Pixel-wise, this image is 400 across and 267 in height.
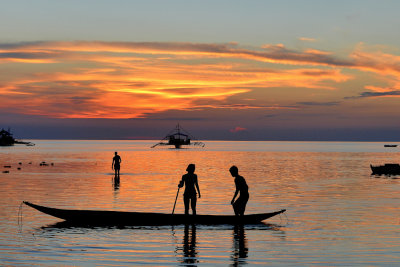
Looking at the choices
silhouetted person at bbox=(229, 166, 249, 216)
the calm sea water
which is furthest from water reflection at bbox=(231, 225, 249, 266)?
silhouetted person at bbox=(229, 166, 249, 216)

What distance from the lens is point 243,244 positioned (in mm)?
19188

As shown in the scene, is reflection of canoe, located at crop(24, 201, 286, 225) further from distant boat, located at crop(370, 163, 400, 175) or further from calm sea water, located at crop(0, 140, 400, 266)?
distant boat, located at crop(370, 163, 400, 175)

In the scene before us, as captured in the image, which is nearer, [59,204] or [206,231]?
[206,231]

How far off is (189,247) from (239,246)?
1.68m

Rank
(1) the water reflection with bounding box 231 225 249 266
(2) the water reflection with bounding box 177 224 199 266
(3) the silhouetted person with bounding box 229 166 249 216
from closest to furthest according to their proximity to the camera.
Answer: (2) the water reflection with bounding box 177 224 199 266 < (1) the water reflection with bounding box 231 225 249 266 < (3) the silhouetted person with bounding box 229 166 249 216

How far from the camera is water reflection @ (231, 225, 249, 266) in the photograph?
54.2ft

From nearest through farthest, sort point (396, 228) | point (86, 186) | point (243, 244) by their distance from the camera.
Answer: point (243, 244), point (396, 228), point (86, 186)

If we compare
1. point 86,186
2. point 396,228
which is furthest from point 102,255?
point 86,186

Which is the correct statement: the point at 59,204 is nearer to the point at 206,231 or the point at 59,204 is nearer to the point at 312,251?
the point at 206,231

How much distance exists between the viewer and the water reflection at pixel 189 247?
16252 millimetres

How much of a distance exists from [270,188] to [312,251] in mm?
25791

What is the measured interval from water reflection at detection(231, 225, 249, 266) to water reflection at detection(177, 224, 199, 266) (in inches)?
47.2

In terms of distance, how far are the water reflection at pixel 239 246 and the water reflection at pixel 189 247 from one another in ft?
3.93

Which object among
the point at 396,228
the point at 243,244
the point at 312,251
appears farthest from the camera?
the point at 396,228
